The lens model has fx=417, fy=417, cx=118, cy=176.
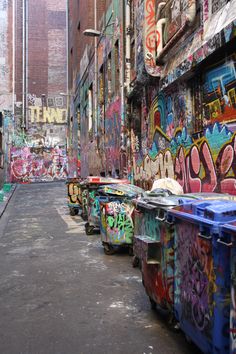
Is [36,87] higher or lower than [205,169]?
higher

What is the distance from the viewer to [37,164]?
130 feet

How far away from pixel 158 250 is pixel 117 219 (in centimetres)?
370

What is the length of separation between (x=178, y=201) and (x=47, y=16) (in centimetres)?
4461

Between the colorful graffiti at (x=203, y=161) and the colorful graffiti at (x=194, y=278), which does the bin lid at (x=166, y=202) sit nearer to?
the colorful graffiti at (x=194, y=278)

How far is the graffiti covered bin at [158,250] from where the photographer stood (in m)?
3.93

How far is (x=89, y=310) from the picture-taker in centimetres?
479

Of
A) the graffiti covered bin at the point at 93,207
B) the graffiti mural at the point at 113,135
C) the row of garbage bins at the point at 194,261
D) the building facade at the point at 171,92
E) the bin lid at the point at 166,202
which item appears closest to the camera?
the row of garbage bins at the point at 194,261

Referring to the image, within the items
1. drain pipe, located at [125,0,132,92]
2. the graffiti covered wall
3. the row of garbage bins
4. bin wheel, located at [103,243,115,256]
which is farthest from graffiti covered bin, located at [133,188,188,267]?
drain pipe, located at [125,0,132,92]

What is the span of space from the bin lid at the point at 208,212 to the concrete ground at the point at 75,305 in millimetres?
1251

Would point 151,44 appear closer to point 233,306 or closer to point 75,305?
point 75,305

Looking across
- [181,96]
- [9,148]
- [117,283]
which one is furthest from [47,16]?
[117,283]

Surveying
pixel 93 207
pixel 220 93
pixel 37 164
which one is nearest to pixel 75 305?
pixel 220 93

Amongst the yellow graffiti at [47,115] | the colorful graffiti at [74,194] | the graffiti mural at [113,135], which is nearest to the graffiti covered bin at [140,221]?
the colorful graffiti at [74,194]

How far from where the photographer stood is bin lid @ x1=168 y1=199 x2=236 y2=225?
2.94 m
